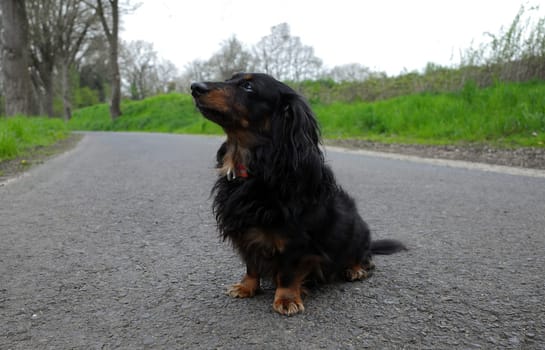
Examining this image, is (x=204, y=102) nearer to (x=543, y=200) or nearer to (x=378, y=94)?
(x=543, y=200)

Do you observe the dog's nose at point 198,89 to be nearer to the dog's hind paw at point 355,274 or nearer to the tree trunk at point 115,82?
the dog's hind paw at point 355,274

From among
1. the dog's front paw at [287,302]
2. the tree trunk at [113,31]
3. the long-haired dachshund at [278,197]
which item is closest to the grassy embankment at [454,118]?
the long-haired dachshund at [278,197]

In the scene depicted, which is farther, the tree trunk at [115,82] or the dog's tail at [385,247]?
the tree trunk at [115,82]

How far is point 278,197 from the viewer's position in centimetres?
195

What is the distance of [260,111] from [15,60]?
1344 centimetres

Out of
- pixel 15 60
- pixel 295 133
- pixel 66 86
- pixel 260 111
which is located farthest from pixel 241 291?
pixel 66 86

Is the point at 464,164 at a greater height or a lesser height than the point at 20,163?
greater

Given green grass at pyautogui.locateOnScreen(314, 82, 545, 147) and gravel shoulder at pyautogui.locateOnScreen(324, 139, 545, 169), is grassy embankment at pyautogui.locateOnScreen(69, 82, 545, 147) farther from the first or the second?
gravel shoulder at pyautogui.locateOnScreen(324, 139, 545, 169)

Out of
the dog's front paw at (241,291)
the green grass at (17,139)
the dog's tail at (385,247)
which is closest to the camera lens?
the dog's front paw at (241,291)

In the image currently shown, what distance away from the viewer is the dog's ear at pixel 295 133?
6.79 ft

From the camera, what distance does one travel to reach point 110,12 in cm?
2622

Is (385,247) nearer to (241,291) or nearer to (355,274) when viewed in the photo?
(355,274)

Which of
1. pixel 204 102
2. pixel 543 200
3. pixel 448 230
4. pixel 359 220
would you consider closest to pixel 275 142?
pixel 204 102

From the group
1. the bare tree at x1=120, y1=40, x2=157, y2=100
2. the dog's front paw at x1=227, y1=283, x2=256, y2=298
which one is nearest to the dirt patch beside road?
the dog's front paw at x1=227, y1=283, x2=256, y2=298
